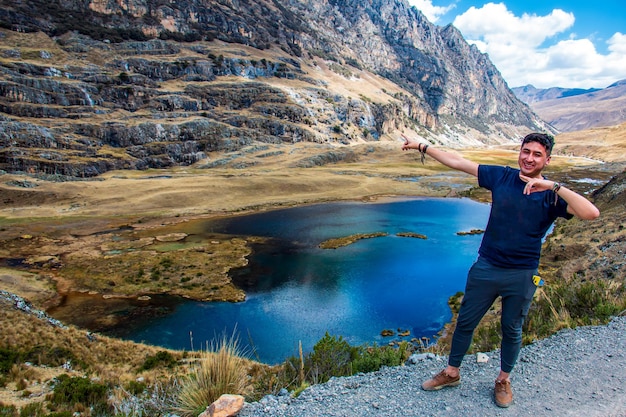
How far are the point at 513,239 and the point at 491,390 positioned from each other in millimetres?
2496

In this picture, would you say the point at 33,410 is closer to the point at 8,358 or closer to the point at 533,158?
the point at 8,358

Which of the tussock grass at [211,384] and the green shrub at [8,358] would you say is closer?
the tussock grass at [211,384]

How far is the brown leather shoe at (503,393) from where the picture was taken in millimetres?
5777

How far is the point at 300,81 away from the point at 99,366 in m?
168

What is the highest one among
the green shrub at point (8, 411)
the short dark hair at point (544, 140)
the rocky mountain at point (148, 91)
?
the rocky mountain at point (148, 91)

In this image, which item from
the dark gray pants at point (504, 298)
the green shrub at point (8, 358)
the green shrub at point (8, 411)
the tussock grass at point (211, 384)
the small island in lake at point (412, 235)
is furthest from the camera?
the small island in lake at point (412, 235)

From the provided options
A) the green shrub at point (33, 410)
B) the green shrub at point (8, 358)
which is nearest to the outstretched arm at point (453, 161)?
the green shrub at point (33, 410)

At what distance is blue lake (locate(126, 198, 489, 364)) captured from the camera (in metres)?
24.1

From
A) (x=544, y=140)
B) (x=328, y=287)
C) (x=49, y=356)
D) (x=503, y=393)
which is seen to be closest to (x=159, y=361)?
(x=49, y=356)

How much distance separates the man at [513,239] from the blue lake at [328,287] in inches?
306

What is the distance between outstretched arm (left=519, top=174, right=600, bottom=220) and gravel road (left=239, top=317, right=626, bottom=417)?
2776mm

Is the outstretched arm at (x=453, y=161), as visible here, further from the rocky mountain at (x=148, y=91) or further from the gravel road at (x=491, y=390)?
the rocky mountain at (x=148, y=91)

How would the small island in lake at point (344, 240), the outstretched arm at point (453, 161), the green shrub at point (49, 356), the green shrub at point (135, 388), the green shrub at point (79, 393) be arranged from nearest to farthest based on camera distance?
the outstretched arm at point (453, 161) < the green shrub at point (79, 393) < the green shrub at point (135, 388) < the green shrub at point (49, 356) < the small island in lake at point (344, 240)

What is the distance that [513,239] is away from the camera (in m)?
5.79
